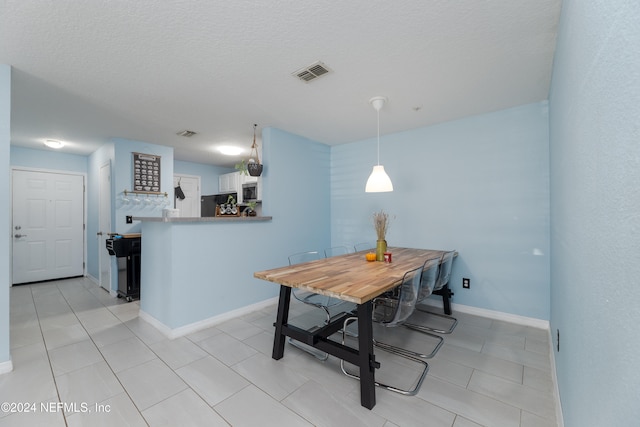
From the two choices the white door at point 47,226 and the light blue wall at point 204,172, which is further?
the light blue wall at point 204,172

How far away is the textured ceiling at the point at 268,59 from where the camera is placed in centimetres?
155

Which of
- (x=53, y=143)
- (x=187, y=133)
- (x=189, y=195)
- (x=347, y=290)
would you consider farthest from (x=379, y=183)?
(x=53, y=143)

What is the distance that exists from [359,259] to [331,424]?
4.95ft

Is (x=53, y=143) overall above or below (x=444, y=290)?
above

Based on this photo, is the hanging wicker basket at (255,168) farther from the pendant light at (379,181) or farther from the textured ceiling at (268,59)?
the pendant light at (379,181)

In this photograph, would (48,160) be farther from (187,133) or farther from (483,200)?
(483,200)

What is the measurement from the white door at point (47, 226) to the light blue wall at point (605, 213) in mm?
6941

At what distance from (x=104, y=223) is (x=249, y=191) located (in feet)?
7.72

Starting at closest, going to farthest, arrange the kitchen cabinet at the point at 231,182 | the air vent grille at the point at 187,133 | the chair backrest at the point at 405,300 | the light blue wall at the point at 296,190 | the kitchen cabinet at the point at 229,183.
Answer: the chair backrest at the point at 405,300 → the light blue wall at the point at 296,190 → the air vent grille at the point at 187,133 → the kitchen cabinet at the point at 231,182 → the kitchen cabinet at the point at 229,183

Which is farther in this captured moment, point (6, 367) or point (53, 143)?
point (53, 143)

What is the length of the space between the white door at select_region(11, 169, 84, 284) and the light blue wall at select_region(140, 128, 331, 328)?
3184mm

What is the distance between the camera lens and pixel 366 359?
1.69m

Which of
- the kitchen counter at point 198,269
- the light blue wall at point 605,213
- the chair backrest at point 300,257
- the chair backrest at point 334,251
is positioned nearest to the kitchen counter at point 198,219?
the kitchen counter at point 198,269

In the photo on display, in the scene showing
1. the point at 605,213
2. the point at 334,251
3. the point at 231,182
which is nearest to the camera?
the point at 605,213
